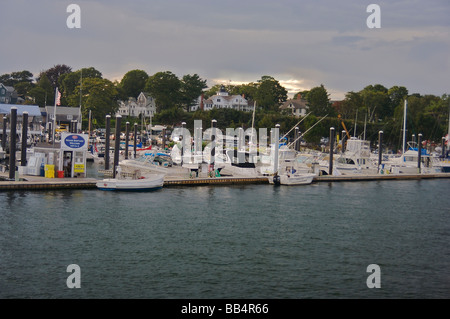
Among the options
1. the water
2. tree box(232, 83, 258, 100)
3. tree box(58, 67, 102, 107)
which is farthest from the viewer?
tree box(232, 83, 258, 100)

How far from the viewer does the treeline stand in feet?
354

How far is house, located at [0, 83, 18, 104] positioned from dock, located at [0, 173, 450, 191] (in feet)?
324

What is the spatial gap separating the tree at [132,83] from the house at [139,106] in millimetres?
2818

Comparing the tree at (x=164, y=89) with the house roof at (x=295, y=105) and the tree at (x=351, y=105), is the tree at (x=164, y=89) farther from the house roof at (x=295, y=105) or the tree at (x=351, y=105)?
the tree at (x=351, y=105)

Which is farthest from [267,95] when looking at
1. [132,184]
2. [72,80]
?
[132,184]

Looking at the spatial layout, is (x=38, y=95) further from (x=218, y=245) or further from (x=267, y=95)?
(x=218, y=245)

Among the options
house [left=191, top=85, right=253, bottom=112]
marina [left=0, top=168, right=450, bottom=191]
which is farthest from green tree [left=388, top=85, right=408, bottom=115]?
marina [left=0, top=168, right=450, bottom=191]

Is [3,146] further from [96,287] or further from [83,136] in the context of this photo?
[96,287]

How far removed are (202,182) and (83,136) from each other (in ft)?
37.5

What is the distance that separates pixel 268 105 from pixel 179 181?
87242mm

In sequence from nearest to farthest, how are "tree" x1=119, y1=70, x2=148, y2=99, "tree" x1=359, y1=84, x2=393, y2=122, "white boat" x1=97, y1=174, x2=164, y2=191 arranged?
"white boat" x1=97, y1=174, x2=164, y2=191 < "tree" x1=359, y1=84, x2=393, y2=122 < "tree" x1=119, y1=70, x2=148, y2=99

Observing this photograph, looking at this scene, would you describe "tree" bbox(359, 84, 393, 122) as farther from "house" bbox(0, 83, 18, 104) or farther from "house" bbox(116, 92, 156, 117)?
"house" bbox(0, 83, 18, 104)

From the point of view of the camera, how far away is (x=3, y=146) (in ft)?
200

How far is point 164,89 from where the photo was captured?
120750mm
